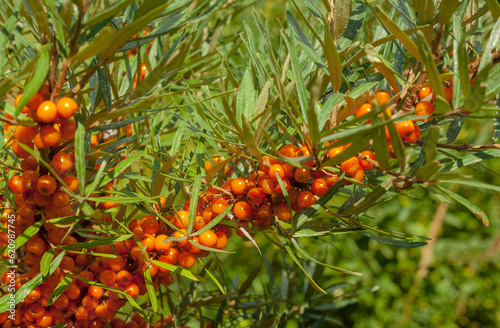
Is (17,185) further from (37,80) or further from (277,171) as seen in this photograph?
(277,171)

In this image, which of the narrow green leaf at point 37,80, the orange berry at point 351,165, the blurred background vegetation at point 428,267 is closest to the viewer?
the narrow green leaf at point 37,80

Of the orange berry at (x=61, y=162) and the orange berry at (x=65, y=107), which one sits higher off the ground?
the orange berry at (x=65, y=107)

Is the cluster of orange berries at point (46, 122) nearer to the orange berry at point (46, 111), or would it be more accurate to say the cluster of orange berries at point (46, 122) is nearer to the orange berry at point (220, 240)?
the orange berry at point (46, 111)

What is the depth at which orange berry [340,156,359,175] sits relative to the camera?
0.39 meters

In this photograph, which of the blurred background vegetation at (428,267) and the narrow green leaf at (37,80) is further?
the blurred background vegetation at (428,267)

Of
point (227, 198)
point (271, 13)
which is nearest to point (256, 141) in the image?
point (227, 198)

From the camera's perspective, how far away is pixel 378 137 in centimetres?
32

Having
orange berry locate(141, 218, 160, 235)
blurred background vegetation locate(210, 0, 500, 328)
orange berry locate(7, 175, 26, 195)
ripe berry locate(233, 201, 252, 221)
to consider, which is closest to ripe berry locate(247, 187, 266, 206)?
ripe berry locate(233, 201, 252, 221)

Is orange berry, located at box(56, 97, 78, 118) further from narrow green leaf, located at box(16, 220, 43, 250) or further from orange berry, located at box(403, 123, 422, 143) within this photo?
orange berry, located at box(403, 123, 422, 143)

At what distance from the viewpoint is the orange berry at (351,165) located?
39 centimetres

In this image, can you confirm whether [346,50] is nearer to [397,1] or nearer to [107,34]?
[397,1]

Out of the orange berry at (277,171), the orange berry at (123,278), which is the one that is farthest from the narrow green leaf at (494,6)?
the orange berry at (123,278)

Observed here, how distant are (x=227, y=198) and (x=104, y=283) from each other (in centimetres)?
16

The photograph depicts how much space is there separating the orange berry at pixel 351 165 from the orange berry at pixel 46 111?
0.87 feet
